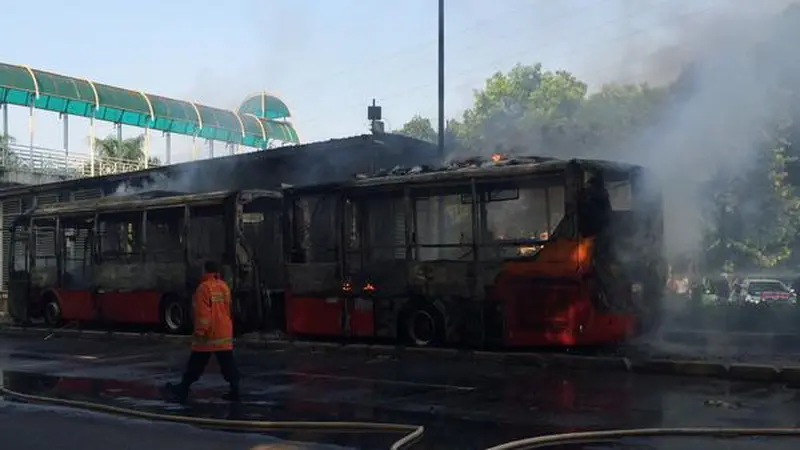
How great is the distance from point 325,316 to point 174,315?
15.4ft

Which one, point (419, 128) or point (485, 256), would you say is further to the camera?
point (419, 128)

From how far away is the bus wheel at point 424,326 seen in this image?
1378 centimetres

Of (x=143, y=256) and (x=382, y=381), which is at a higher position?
(x=143, y=256)

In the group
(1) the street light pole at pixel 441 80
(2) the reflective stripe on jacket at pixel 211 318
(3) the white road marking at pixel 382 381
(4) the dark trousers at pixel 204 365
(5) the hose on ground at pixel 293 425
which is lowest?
(3) the white road marking at pixel 382 381

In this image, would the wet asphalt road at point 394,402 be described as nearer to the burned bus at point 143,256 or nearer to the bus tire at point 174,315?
the burned bus at point 143,256

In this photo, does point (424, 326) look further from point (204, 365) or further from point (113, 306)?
point (113, 306)

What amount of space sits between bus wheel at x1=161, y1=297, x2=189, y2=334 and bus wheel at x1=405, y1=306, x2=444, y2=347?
6011 mm

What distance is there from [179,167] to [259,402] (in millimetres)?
16156

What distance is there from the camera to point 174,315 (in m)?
18.2

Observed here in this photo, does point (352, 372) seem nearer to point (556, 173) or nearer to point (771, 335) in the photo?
point (556, 173)

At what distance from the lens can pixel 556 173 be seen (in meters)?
12.4

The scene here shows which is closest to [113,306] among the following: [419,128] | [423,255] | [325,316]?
[325,316]

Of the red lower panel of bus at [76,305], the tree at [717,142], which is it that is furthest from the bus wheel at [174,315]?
the tree at [717,142]

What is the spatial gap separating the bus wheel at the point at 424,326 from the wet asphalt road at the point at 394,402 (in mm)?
734
